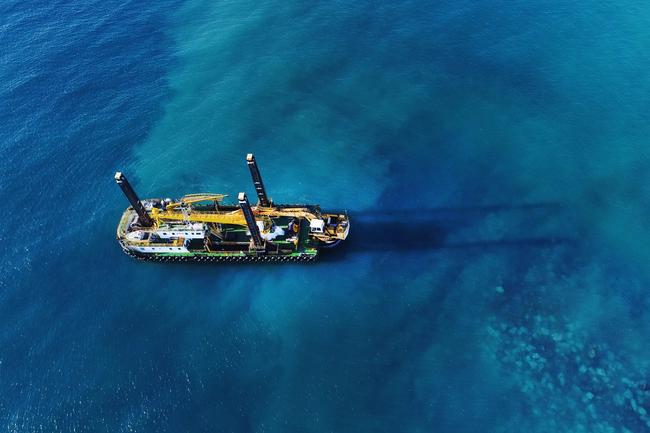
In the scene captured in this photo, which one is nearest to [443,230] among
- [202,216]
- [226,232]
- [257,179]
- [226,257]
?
A: [257,179]

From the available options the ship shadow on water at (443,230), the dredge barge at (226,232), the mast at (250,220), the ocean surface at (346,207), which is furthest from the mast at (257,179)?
the ship shadow on water at (443,230)

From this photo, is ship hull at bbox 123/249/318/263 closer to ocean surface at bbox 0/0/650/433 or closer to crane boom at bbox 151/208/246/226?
ocean surface at bbox 0/0/650/433

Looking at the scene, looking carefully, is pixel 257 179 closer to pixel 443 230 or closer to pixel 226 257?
pixel 226 257

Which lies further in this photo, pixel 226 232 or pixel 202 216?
pixel 226 232

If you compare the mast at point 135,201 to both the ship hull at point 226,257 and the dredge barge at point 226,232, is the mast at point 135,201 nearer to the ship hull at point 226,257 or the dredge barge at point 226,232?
the dredge barge at point 226,232

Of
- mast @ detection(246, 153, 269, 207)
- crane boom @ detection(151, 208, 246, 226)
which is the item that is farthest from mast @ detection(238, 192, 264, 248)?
crane boom @ detection(151, 208, 246, 226)
